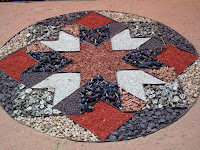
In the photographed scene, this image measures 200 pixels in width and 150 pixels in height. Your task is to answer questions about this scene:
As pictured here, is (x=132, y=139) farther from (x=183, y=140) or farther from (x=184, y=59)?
(x=184, y=59)

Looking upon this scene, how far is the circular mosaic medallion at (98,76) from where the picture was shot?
11.7ft

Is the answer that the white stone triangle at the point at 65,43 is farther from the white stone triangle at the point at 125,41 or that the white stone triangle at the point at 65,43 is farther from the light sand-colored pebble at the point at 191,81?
the light sand-colored pebble at the point at 191,81

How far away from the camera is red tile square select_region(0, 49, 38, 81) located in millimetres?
4289

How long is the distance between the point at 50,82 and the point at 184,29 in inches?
105

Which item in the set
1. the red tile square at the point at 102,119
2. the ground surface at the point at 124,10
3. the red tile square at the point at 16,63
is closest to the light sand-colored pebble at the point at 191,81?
the ground surface at the point at 124,10

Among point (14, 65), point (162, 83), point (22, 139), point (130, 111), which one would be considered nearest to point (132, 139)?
point (130, 111)

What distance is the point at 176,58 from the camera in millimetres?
4492

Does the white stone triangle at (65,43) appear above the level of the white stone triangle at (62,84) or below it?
above

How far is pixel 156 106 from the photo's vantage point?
12.2 feet

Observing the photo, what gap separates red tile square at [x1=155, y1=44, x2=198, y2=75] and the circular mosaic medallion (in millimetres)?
16

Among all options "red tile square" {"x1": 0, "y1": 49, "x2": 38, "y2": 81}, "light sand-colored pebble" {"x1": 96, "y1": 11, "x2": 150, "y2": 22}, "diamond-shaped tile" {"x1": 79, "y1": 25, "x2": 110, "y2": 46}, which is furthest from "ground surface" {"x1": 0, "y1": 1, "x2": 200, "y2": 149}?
"diamond-shaped tile" {"x1": 79, "y1": 25, "x2": 110, "y2": 46}

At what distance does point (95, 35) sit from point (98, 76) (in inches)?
42.7

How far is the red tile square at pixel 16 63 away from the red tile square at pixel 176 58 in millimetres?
2081

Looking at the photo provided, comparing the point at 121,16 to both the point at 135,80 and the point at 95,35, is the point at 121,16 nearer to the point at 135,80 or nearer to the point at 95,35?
the point at 95,35
